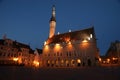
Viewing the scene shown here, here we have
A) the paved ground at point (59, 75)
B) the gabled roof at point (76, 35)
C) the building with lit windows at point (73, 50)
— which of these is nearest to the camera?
the paved ground at point (59, 75)

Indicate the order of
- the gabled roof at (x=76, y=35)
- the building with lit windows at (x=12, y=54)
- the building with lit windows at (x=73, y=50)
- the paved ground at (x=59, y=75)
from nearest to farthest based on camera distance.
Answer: the paved ground at (x=59, y=75) → the building with lit windows at (x=73, y=50) → the building with lit windows at (x=12, y=54) → the gabled roof at (x=76, y=35)

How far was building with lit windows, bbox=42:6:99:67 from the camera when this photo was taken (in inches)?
1886

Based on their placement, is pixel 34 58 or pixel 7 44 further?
pixel 34 58

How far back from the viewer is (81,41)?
165 feet

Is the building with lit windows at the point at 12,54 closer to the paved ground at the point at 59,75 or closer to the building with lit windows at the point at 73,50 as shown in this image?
the building with lit windows at the point at 73,50

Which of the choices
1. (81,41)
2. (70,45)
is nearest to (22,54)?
(70,45)

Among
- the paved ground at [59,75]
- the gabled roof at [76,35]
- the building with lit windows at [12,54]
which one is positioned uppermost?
the gabled roof at [76,35]

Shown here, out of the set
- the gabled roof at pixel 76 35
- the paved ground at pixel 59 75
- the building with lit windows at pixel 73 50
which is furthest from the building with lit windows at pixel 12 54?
the paved ground at pixel 59 75

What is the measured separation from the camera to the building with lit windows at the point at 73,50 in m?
47.9

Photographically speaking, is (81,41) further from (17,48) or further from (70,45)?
(17,48)

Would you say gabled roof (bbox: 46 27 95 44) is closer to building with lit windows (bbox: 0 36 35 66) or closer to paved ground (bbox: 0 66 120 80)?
building with lit windows (bbox: 0 36 35 66)

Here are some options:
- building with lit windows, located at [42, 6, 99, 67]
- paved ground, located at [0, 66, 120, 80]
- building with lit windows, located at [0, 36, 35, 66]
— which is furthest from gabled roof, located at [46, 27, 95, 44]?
paved ground, located at [0, 66, 120, 80]

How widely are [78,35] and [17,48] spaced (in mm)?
25341

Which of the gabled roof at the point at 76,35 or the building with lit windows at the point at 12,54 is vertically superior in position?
the gabled roof at the point at 76,35
